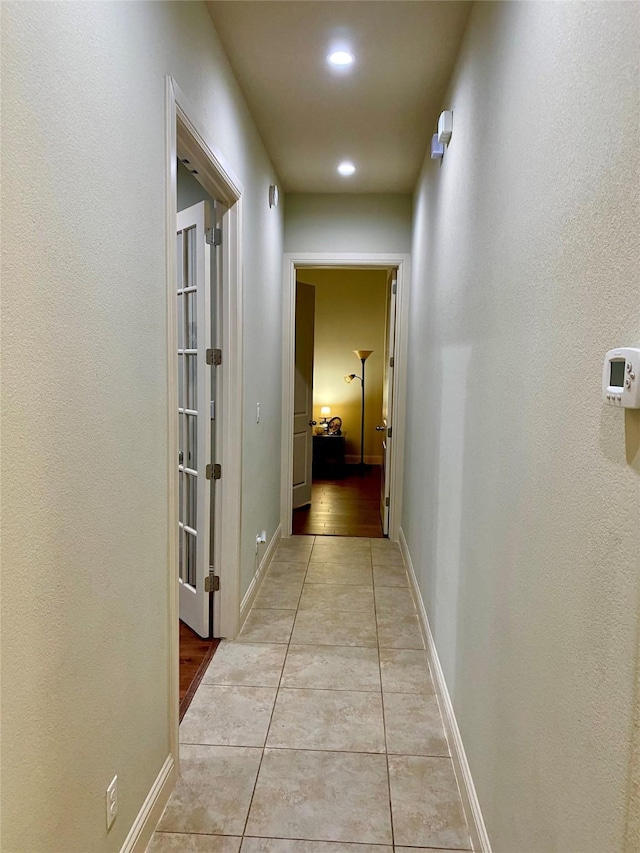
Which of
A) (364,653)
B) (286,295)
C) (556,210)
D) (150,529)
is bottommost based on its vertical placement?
(364,653)

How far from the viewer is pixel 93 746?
4.49 feet

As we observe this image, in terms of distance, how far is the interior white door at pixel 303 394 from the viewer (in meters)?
5.61

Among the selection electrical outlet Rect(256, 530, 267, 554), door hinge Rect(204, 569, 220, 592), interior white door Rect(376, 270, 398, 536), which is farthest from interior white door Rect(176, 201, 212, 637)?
interior white door Rect(376, 270, 398, 536)

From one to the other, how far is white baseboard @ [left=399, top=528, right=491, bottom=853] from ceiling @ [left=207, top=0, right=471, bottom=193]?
8.51ft

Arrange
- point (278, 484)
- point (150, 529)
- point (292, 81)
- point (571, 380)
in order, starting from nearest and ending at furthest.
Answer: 1. point (571, 380)
2. point (150, 529)
3. point (292, 81)
4. point (278, 484)

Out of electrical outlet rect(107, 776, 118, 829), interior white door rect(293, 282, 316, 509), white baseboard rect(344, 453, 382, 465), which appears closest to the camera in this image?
electrical outlet rect(107, 776, 118, 829)

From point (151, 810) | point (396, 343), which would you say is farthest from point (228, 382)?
point (396, 343)

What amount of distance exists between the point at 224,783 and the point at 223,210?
2.40 m

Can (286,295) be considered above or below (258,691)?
above

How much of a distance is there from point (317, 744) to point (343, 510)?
3.74 metres

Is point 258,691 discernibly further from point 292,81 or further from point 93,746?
point 292,81

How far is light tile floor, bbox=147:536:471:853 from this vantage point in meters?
1.80

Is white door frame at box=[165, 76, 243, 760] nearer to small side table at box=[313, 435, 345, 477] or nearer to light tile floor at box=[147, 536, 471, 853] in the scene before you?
light tile floor at box=[147, 536, 471, 853]

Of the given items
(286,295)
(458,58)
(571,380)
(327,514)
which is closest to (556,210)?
(571,380)
